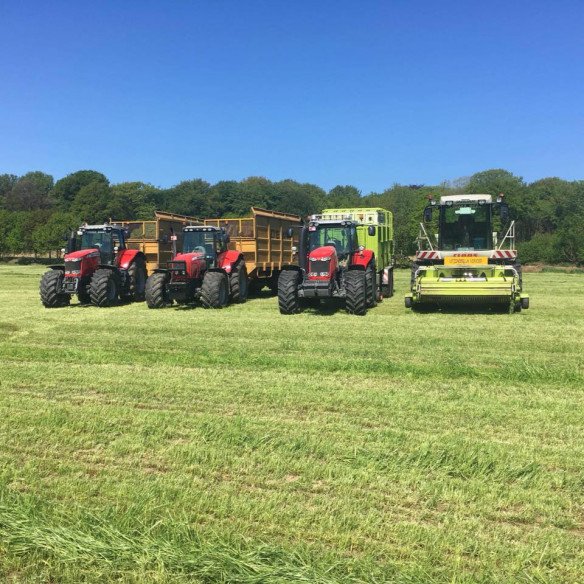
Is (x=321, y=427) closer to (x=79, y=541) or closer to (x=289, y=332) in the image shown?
(x=79, y=541)

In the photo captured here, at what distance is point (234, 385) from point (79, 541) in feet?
10.2

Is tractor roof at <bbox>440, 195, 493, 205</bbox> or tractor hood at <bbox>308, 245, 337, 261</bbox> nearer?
tractor hood at <bbox>308, 245, 337, 261</bbox>

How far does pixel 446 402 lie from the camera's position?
5148mm

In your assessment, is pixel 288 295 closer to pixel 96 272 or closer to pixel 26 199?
pixel 96 272

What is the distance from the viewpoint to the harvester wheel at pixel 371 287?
1214 cm

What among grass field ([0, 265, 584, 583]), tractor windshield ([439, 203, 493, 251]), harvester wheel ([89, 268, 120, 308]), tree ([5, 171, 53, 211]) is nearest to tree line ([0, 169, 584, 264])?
tree ([5, 171, 53, 211])

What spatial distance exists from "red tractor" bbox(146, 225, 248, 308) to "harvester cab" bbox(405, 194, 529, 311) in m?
4.48

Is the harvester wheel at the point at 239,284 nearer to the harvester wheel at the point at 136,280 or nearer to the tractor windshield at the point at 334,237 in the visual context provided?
the tractor windshield at the point at 334,237

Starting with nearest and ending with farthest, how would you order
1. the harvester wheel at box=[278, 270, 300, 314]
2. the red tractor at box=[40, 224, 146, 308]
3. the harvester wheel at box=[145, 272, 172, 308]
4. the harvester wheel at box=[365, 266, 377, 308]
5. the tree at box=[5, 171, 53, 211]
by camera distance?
the harvester wheel at box=[278, 270, 300, 314] → the harvester wheel at box=[365, 266, 377, 308] → the harvester wheel at box=[145, 272, 172, 308] → the red tractor at box=[40, 224, 146, 308] → the tree at box=[5, 171, 53, 211]

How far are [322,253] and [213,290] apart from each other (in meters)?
2.90

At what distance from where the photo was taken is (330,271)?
11.6 meters

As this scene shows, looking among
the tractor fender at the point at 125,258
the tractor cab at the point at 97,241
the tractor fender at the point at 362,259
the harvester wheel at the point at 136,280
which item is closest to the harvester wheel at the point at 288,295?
the tractor fender at the point at 362,259

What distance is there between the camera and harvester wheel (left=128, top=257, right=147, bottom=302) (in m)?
14.6

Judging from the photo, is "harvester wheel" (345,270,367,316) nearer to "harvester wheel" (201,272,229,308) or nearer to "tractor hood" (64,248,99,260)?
"harvester wheel" (201,272,229,308)
